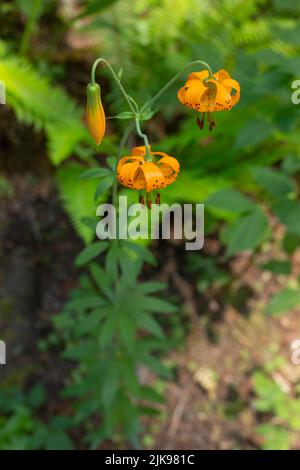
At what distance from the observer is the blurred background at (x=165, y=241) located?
80.2 inches

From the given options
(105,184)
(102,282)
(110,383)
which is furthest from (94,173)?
(110,383)

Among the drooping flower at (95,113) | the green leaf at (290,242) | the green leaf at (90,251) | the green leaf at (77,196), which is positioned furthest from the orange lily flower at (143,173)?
the green leaf at (290,242)

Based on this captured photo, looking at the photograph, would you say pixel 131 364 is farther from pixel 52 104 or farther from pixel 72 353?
pixel 52 104

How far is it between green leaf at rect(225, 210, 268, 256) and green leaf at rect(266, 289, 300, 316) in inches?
14.6

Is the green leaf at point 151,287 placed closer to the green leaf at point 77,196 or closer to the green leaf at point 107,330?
the green leaf at point 107,330

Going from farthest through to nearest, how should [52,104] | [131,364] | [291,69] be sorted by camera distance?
[52,104]
[131,364]
[291,69]

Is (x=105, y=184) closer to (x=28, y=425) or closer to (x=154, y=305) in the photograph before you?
(x=154, y=305)

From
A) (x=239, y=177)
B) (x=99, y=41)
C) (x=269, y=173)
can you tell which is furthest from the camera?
(x=99, y=41)

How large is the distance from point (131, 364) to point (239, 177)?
105 centimetres

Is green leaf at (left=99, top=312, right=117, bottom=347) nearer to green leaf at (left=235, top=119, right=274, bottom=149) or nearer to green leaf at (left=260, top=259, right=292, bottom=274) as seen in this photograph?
green leaf at (left=235, top=119, right=274, bottom=149)

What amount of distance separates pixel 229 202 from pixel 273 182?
0.17 metres

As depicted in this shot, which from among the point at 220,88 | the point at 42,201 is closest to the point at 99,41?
the point at 42,201

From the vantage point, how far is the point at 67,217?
2480 mm

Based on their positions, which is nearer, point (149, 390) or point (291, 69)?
point (291, 69)
